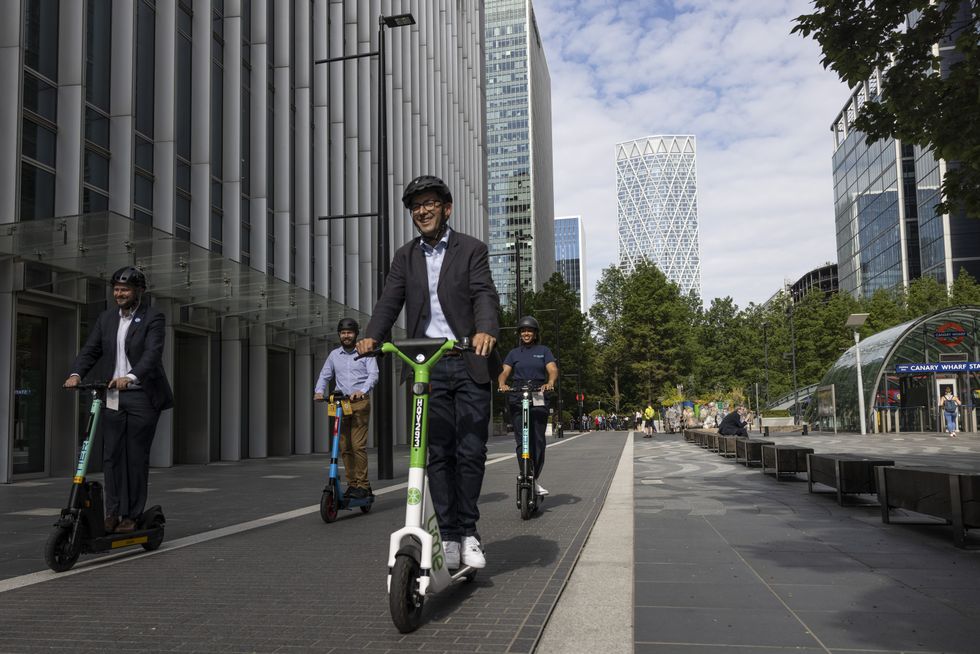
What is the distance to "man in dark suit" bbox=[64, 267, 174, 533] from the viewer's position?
5.41 m

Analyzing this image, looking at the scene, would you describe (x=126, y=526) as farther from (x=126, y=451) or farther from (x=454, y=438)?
(x=454, y=438)

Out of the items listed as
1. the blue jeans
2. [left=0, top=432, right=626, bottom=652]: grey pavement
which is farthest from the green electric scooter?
the blue jeans

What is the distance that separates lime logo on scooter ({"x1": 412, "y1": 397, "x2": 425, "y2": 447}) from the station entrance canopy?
9.04 metres

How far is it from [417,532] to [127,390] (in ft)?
9.69

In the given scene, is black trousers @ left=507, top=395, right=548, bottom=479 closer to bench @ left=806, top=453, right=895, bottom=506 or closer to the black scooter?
bench @ left=806, top=453, right=895, bottom=506

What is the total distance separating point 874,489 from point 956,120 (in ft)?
12.0

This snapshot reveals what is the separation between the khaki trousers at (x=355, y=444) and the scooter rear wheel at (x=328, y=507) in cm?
52

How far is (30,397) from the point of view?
13188 mm

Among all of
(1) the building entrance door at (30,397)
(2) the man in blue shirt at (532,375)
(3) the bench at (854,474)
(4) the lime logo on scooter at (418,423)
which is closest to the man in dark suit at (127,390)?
(4) the lime logo on scooter at (418,423)

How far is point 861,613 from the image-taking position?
147 inches

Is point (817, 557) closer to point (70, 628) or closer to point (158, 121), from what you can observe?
point (70, 628)

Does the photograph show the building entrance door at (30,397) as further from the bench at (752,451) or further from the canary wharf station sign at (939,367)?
the canary wharf station sign at (939,367)

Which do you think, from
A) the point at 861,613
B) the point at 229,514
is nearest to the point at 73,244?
the point at 229,514

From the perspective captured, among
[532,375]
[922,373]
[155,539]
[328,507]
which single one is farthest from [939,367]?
[155,539]
